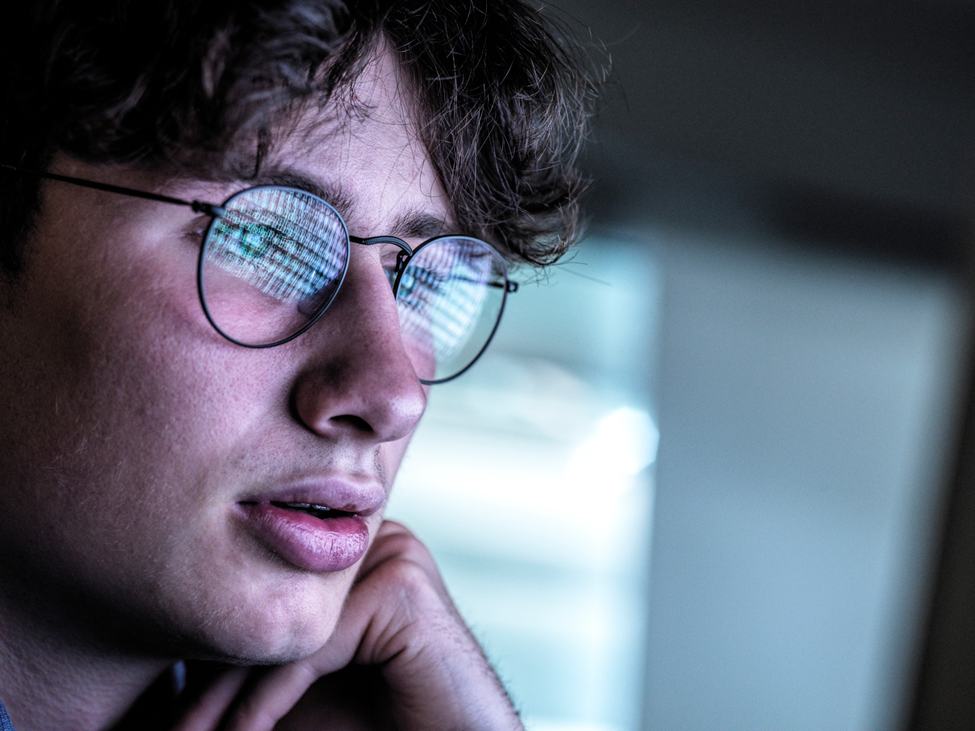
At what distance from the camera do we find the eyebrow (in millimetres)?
885

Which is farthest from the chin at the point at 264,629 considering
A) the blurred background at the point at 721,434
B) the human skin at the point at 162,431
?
the blurred background at the point at 721,434

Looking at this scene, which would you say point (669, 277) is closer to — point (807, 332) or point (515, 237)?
point (807, 332)

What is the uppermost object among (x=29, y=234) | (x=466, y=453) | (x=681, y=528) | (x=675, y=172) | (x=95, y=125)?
(x=675, y=172)

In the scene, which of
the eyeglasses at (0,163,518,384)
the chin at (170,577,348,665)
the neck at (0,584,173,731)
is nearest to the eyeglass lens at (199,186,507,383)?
the eyeglasses at (0,163,518,384)

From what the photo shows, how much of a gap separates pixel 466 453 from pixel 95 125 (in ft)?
9.09

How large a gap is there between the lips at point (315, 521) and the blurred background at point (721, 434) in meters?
2.46

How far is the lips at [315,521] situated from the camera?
0.88 m

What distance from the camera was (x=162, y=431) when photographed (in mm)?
838

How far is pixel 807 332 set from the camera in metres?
3.82

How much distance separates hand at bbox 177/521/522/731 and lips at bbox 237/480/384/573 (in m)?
0.24

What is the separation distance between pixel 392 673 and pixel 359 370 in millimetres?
574

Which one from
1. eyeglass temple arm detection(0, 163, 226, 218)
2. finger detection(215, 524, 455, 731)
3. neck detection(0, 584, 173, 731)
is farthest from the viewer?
finger detection(215, 524, 455, 731)

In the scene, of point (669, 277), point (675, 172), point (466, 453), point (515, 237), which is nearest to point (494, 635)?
point (466, 453)

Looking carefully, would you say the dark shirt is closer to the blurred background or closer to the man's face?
the man's face
